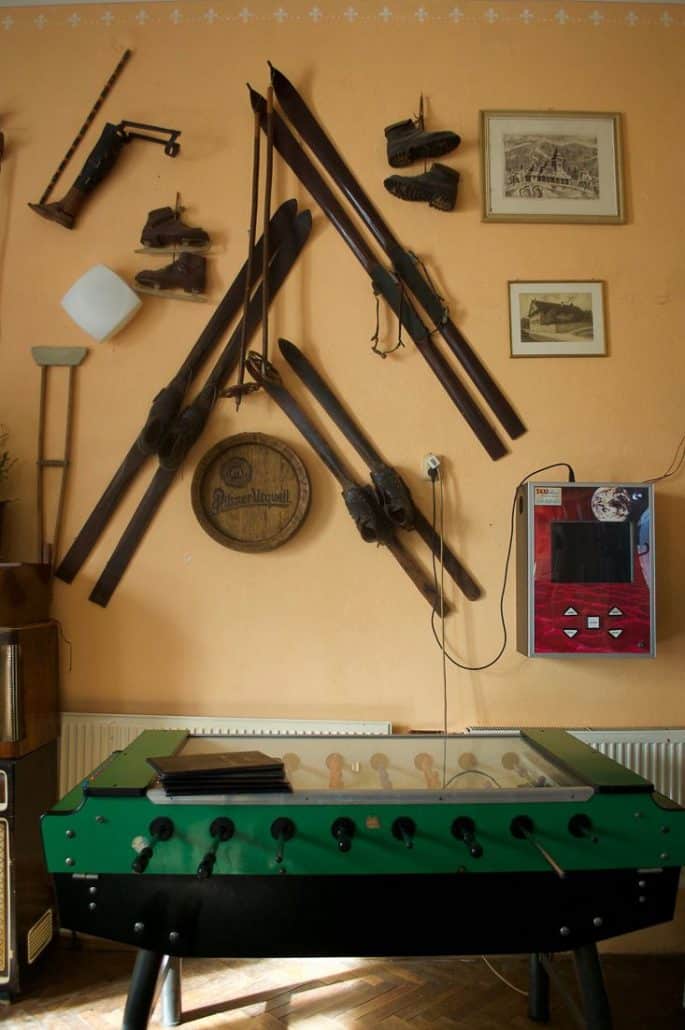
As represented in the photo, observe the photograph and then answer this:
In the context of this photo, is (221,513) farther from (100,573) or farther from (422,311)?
(422,311)

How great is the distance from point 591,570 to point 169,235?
5.86 ft

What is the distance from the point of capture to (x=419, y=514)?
2.63 metres

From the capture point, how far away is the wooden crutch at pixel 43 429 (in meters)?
2.71

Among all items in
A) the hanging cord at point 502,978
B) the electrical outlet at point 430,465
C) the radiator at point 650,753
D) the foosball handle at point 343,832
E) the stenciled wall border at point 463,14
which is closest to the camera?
the foosball handle at point 343,832

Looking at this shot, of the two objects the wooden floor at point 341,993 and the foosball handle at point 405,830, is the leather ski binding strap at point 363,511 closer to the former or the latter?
the foosball handle at point 405,830

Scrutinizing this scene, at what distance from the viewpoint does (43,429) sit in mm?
2736

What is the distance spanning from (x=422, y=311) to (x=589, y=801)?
1692 millimetres

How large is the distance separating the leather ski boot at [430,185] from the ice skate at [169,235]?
67 centimetres

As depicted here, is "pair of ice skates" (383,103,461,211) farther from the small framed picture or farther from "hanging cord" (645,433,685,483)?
"hanging cord" (645,433,685,483)

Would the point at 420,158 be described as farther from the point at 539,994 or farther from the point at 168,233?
the point at 539,994

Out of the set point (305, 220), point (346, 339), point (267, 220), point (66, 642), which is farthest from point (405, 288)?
point (66, 642)

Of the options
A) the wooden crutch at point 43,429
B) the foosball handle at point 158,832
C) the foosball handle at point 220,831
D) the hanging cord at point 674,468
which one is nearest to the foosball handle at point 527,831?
the foosball handle at point 220,831

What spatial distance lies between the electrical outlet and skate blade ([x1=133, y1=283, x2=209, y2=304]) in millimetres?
948

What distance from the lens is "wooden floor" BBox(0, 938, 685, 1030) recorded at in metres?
2.19
